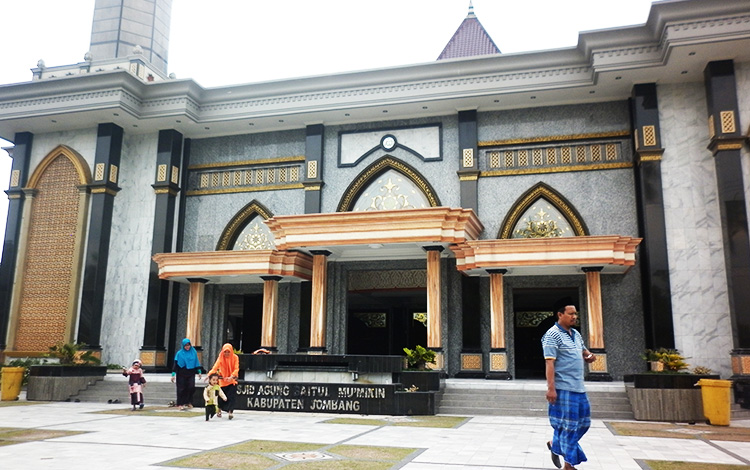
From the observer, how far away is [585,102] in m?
16.1

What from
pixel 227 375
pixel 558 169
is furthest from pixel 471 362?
pixel 227 375

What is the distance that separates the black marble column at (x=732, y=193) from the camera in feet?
41.9

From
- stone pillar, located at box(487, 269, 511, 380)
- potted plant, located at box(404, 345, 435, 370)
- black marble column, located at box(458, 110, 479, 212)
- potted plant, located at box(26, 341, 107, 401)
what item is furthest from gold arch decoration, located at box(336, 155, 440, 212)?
potted plant, located at box(26, 341, 107, 401)

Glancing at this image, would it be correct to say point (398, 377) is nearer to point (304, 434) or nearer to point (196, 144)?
point (304, 434)

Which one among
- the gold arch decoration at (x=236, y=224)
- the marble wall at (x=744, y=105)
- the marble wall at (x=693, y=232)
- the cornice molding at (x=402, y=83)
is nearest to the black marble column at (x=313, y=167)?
the cornice molding at (x=402, y=83)

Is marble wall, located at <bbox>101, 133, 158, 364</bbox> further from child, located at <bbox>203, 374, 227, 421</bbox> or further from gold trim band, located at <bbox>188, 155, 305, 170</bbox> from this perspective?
child, located at <bbox>203, 374, 227, 421</bbox>

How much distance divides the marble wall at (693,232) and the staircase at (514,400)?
98.7 inches

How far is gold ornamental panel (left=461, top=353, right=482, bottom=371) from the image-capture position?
15.1m

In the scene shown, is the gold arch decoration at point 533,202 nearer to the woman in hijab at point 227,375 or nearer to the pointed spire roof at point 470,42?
the pointed spire roof at point 470,42

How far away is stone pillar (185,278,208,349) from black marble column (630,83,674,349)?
11121 millimetres

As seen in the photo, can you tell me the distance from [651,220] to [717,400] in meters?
5.02

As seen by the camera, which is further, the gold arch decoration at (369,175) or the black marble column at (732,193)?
the gold arch decoration at (369,175)

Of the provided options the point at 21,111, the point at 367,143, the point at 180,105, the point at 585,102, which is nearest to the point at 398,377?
the point at 367,143

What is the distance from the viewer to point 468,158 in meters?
16.3
